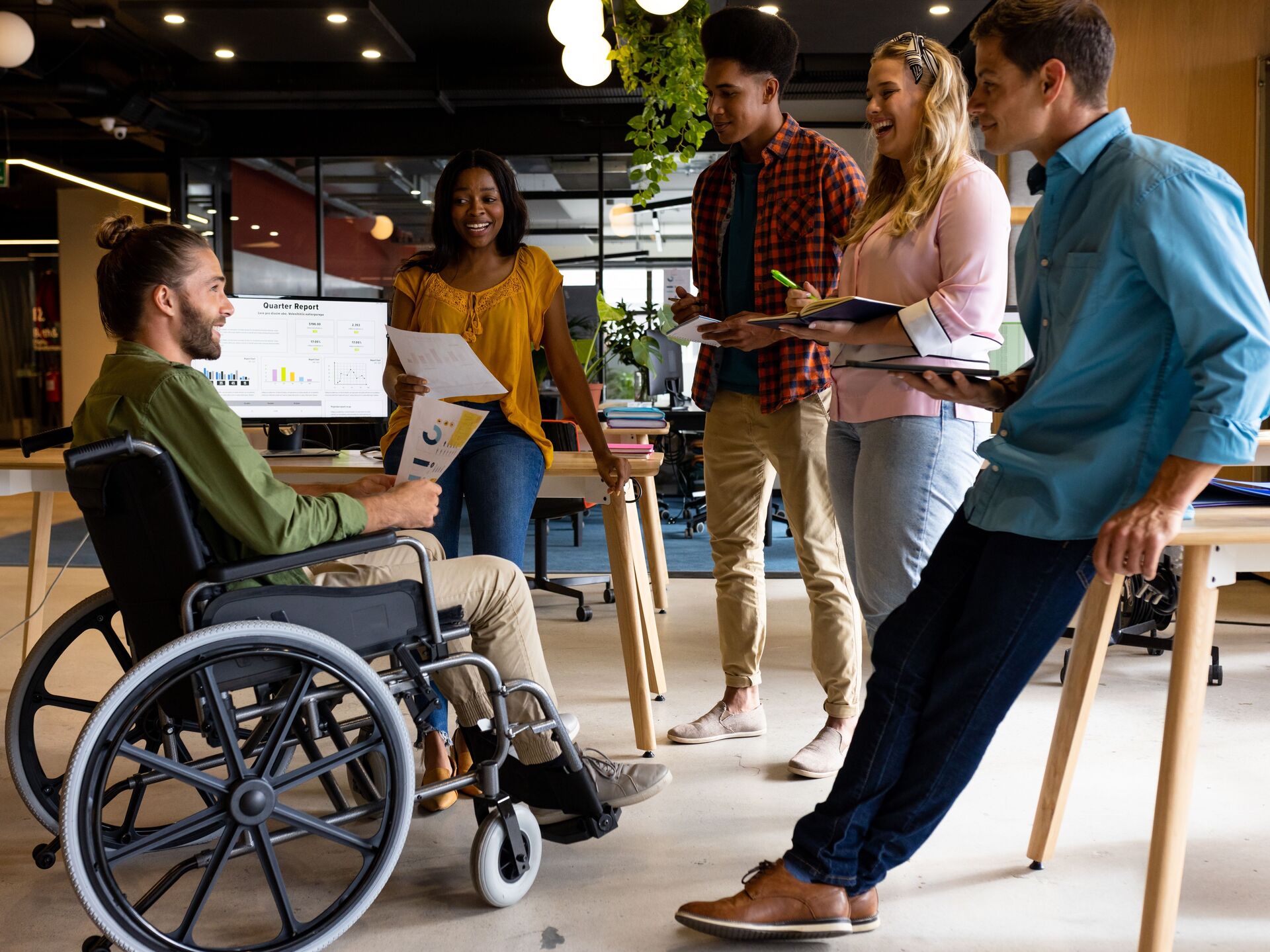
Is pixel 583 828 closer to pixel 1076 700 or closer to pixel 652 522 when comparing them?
pixel 1076 700

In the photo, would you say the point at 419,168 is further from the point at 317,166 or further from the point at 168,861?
the point at 168,861

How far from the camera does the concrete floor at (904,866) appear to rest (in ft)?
5.69

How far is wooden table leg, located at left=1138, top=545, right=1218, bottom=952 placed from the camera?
1421 mm

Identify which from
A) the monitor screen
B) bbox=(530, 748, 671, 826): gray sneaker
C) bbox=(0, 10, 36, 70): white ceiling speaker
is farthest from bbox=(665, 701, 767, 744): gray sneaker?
bbox=(0, 10, 36, 70): white ceiling speaker

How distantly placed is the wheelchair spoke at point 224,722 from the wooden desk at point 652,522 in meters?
2.08

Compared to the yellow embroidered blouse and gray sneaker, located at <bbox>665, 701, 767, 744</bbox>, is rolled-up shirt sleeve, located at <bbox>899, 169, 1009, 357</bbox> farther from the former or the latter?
gray sneaker, located at <bbox>665, 701, 767, 744</bbox>

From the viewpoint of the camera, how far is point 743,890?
1.65m

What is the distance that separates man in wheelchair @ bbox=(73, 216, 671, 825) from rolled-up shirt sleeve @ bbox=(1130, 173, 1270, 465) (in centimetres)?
113

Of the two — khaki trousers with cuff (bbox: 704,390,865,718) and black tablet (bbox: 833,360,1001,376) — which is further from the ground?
black tablet (bbox: 833,360,1001,376)

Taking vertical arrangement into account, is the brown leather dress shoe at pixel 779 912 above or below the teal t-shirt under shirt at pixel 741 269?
below

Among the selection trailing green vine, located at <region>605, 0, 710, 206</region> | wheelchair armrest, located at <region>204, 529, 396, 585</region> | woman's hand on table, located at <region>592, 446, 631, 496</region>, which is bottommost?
wheelchair armrest, located at <region>204, 529, 396, 585</region>

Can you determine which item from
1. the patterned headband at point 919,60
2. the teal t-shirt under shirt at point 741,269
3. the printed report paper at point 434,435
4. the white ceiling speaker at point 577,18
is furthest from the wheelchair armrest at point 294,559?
the white ceiling speaker at point 577,18

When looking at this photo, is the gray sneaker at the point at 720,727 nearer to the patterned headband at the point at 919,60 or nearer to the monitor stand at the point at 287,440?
the monitor stand at the point at 287,440

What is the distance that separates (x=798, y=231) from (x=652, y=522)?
1.69m
